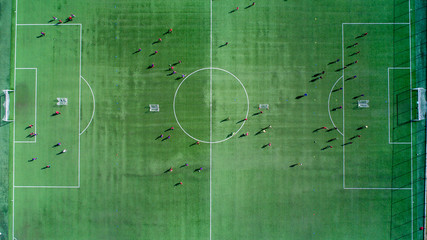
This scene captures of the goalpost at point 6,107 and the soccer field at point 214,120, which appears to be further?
the goalpost at point 6,107

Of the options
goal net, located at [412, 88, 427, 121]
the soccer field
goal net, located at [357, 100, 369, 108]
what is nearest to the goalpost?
the soccer field

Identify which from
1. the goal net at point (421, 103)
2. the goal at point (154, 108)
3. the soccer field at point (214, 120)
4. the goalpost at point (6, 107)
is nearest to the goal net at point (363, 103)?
the soccer field at point (214, 120)

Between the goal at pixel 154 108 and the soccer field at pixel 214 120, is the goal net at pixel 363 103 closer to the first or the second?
the soccer field at pixel 214 120

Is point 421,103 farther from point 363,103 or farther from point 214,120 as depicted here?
point 214,120

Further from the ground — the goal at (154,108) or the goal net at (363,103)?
the goal net at (363,103)

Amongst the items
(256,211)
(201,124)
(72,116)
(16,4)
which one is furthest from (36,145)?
(256,211)

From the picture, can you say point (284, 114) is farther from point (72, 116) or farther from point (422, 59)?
point (72, 116)

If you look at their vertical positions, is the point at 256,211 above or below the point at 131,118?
below

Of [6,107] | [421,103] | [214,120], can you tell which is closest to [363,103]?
[421,103]
